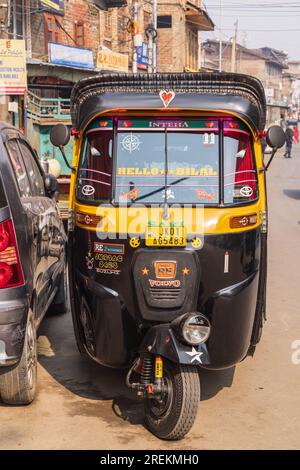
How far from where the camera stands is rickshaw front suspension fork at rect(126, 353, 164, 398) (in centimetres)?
477

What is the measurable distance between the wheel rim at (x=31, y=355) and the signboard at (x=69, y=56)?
2182 cm

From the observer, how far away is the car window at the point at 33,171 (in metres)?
6.51

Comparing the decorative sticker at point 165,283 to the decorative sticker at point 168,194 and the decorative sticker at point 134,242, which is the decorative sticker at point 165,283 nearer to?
the decorative sticker at point 134,242

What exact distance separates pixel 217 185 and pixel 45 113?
2135 cm

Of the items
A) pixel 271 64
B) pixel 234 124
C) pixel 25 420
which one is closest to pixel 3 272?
pixel 25 420

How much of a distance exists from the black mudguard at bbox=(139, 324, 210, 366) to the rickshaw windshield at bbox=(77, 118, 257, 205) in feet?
3.26

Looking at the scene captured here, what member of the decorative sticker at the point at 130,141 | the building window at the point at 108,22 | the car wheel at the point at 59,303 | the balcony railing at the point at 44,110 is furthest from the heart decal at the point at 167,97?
the building window at the point at 108,22

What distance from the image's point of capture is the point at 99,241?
518 cm

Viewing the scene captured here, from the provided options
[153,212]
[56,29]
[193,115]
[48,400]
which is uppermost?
[56,29]

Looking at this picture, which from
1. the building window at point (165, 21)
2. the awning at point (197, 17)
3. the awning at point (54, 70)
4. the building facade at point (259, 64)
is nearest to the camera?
the awning at point (54, 70)

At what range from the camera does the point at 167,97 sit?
204 inches

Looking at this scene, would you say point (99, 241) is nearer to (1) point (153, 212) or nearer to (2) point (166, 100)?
(1) point (153, 212)

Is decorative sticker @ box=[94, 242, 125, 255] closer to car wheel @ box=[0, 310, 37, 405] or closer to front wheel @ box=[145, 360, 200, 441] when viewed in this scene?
car wheel @ box=[0, 310, 37, 405]
